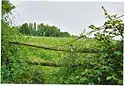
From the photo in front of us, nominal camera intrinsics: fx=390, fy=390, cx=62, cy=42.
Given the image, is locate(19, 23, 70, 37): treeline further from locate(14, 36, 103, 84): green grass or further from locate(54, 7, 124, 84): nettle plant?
locate(54, 7, 124, 84): nettle plant

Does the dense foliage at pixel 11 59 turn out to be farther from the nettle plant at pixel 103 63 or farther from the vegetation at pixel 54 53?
the nettle plant at pixel 103 63

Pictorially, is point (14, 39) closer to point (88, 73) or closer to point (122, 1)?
point (88, 73)

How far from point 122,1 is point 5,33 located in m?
1.17

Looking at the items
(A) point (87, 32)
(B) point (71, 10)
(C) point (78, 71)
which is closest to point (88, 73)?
(C) point (78, 71)

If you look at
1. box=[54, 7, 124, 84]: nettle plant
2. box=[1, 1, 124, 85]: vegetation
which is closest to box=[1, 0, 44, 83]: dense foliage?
box=[1, 1, 124, 85]: vegetation

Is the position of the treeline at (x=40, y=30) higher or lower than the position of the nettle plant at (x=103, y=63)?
higher

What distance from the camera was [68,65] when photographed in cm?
379

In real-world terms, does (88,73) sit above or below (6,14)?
below

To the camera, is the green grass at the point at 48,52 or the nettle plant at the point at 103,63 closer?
the nettle plant at the point at 103,63

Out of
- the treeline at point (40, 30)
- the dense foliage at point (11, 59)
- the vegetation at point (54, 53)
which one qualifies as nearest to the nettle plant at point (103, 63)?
the vegetation at point (54, 53)

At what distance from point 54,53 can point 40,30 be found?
0.26m

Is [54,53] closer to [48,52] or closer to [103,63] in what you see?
[48,52]

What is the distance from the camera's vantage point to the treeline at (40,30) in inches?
148

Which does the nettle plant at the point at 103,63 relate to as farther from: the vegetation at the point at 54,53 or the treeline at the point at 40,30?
the treeline at the point at 40,30
